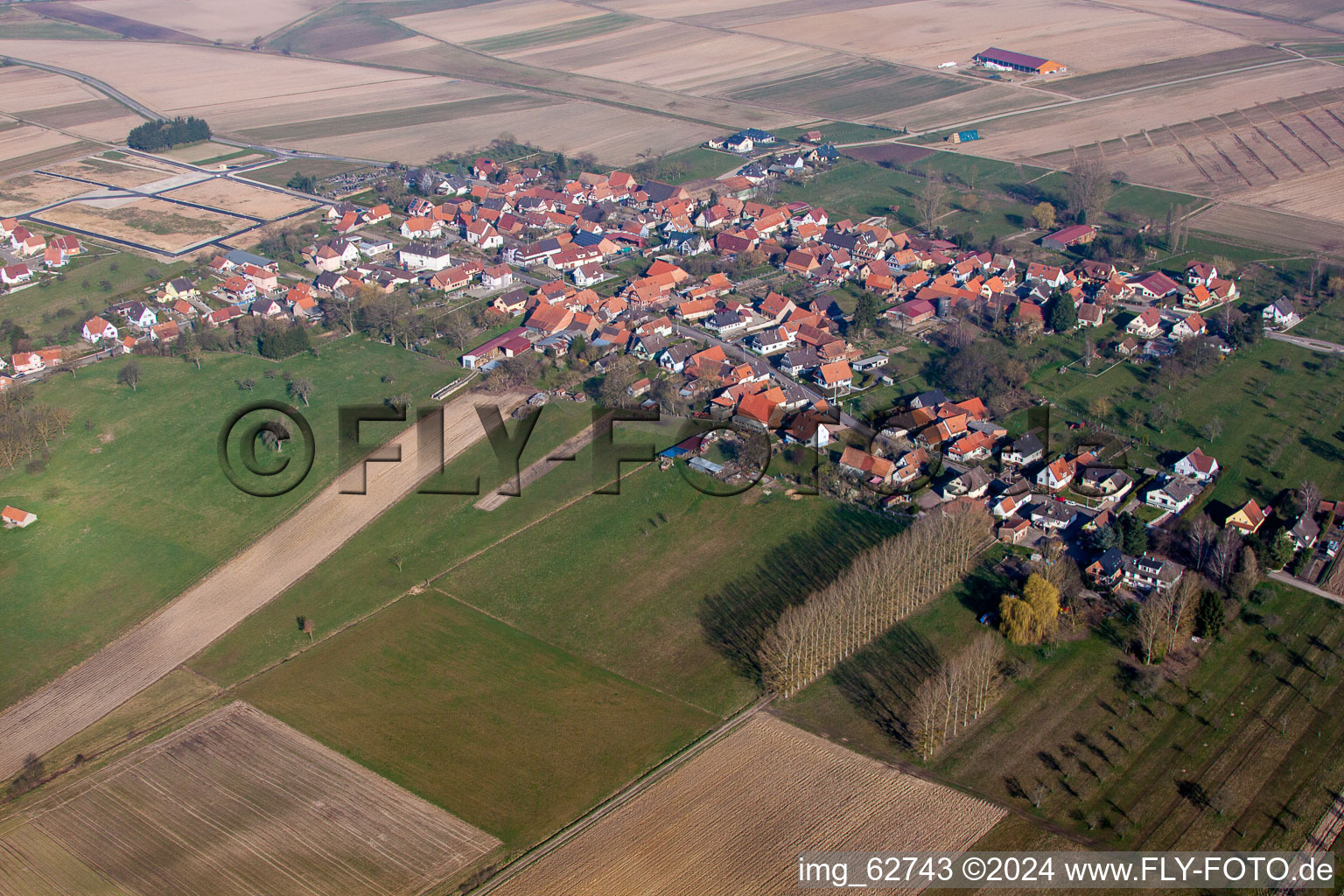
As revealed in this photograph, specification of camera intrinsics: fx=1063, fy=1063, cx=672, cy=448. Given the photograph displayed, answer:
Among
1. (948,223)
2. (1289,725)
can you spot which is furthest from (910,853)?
(948,223)

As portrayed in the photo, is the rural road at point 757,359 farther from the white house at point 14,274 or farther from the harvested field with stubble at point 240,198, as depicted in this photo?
the white house at point 14,274

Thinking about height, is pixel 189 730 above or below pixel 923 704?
below

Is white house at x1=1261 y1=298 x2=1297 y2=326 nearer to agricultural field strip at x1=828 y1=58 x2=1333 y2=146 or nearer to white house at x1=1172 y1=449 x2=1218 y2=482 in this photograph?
white house at x1=1172 y1=449 x2=1218 y2=482

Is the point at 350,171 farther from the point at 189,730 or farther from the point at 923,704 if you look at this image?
the point at 923,704

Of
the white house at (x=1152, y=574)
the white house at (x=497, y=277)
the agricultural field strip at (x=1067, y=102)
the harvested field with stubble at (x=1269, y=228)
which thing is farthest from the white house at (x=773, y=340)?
the agricultural field strip at (x=1067, y=102)

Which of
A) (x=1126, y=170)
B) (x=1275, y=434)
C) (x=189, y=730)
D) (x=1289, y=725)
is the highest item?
(x=1126, y=170)

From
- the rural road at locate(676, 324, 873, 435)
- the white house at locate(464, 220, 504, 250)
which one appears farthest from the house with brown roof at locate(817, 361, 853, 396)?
the white house at locate(464, 220, 504, 250)

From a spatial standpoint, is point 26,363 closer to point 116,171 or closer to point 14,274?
point 14,274
